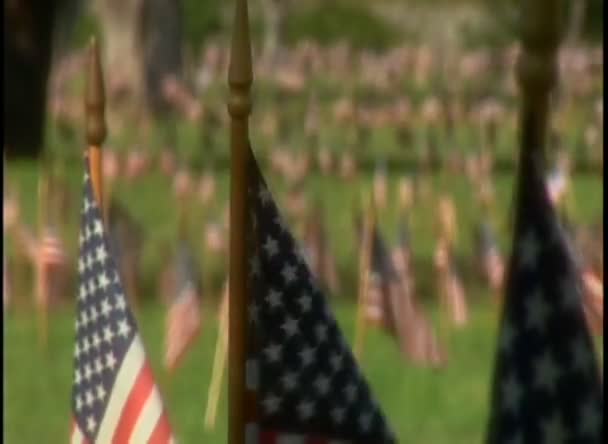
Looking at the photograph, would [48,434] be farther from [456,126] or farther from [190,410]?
[456,126]

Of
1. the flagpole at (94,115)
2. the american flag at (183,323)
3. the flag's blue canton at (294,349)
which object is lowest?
the american flag at (183,323)

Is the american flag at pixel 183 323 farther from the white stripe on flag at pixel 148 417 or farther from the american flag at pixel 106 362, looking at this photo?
the white stripe on flag at pixel 148 417

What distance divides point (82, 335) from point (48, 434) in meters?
3.18

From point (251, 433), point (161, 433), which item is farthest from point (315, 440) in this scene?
point (161, 433)

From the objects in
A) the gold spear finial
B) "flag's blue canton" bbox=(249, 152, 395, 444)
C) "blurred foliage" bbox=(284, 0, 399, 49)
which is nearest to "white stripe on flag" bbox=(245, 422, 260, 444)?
"flag's blue canton" bbox=(249, 152, 395, 444)

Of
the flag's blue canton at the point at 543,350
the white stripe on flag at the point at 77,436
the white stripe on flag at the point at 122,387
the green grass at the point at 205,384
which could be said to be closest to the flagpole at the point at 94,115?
the white stripe on flag at the point at 122,387

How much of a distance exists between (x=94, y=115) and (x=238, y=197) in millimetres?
740

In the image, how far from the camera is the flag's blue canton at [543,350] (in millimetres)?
3150

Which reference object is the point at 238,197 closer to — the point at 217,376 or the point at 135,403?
the point at 135,403

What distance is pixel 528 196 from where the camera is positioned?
10.3ft

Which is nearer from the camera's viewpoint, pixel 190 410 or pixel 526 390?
pixel 526 390

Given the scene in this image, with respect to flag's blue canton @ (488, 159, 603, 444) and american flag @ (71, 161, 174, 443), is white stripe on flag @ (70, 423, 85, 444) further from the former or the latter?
flag's blue canton @ (488, 159, 603, 444)

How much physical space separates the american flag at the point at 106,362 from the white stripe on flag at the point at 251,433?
0.23 metres

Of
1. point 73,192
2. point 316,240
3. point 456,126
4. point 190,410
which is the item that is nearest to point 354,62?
point 456,126
